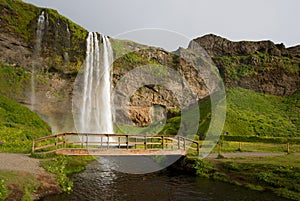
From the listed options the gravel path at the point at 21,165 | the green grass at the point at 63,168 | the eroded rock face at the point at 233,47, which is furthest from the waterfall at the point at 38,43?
the eroded rock face at the point at 233,47

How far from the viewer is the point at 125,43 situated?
226ft

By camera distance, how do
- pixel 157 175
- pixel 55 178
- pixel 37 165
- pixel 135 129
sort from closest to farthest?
pixel 55 178 < pixel 37 165 < pixel 157 175 < pixel 135 129

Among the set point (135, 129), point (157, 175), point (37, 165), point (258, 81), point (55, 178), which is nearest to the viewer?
point (55, 178)

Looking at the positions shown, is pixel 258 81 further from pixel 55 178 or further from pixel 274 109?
pixel 55 178

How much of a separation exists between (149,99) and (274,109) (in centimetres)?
3017

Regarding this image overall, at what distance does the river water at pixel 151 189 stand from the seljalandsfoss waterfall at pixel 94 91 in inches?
1071

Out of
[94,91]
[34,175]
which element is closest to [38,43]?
[94,91]

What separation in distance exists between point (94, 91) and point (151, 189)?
35758mm

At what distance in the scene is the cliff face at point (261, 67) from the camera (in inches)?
3270

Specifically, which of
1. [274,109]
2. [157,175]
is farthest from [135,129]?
[157,175]

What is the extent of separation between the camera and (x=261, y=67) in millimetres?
85812

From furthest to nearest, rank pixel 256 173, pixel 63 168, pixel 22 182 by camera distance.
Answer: pixel 63 168, pixel 256 173, pixel 22 182

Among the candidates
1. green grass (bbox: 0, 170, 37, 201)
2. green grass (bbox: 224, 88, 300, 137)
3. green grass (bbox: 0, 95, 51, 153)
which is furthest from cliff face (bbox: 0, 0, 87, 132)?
green grass (bbox: 0, 170, 37, 201)

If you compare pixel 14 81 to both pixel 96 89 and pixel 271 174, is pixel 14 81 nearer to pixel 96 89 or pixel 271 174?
pixel 96 89
